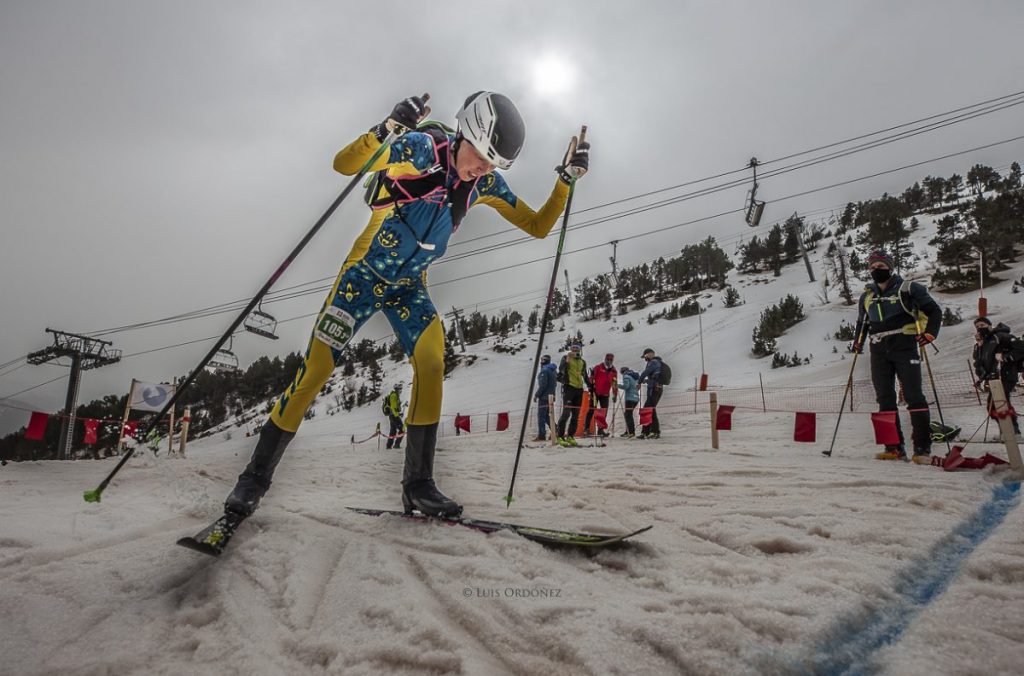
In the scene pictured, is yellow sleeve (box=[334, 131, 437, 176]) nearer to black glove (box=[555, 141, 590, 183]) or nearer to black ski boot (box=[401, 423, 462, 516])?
black glove (box=[555, 141, 590, 183])

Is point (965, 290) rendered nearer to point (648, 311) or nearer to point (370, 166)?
point (648, 311)

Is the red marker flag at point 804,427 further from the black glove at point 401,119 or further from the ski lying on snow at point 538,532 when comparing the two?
the black glove at point 401,119

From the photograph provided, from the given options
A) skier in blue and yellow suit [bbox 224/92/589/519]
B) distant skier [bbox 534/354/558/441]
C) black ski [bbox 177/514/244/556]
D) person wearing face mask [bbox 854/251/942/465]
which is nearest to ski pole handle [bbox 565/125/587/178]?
skier in blue and yellow suit [bbox 224/92/589/519]

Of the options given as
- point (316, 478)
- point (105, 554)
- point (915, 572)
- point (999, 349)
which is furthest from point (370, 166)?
point (999, 349)

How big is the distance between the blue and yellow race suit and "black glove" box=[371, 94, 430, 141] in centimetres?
5

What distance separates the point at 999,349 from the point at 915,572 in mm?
7878

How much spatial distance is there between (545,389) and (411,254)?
717 centimetres

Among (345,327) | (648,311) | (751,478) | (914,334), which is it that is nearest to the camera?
(345,327)

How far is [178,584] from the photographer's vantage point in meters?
1.46

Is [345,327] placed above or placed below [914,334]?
below

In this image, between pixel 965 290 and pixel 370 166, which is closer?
pixel 370 166

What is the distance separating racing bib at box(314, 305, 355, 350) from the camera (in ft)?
7.52

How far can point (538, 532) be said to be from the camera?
1888 mm

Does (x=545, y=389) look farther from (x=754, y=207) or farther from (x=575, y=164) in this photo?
(x=754, y=207)
